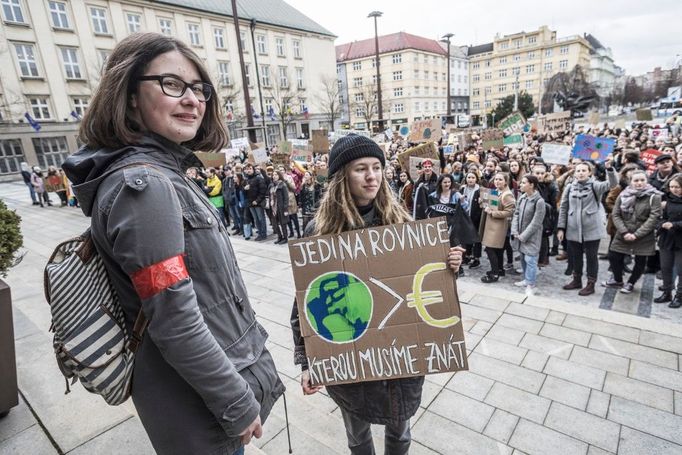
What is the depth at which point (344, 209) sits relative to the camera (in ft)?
6.55

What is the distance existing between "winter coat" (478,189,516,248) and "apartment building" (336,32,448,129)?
58.5 meters

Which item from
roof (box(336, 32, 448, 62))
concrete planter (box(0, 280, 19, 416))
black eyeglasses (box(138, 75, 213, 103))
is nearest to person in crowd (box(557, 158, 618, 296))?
black eyeglasses (box(138, 75, 213, 103))

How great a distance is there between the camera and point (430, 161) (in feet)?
23.9

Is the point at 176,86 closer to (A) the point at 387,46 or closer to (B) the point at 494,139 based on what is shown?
(B) the point at 494,139

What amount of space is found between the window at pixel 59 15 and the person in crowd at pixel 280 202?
32.7m

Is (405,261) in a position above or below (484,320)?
above

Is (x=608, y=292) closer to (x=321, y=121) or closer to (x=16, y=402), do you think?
(x=16, y=402)

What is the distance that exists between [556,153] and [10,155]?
36.3 metres

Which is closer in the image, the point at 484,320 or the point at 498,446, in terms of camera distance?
the point at 498,446

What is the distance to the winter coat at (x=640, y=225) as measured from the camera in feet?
15.9

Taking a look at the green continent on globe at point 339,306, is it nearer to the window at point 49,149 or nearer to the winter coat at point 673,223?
the winter coat at point 673,223

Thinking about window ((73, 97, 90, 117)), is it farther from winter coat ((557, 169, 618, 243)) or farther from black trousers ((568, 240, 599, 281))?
black trousers ((568, 240, 599, 281))

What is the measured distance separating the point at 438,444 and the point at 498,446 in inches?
16.5

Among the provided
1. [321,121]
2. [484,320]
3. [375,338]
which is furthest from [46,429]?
[321,121]
